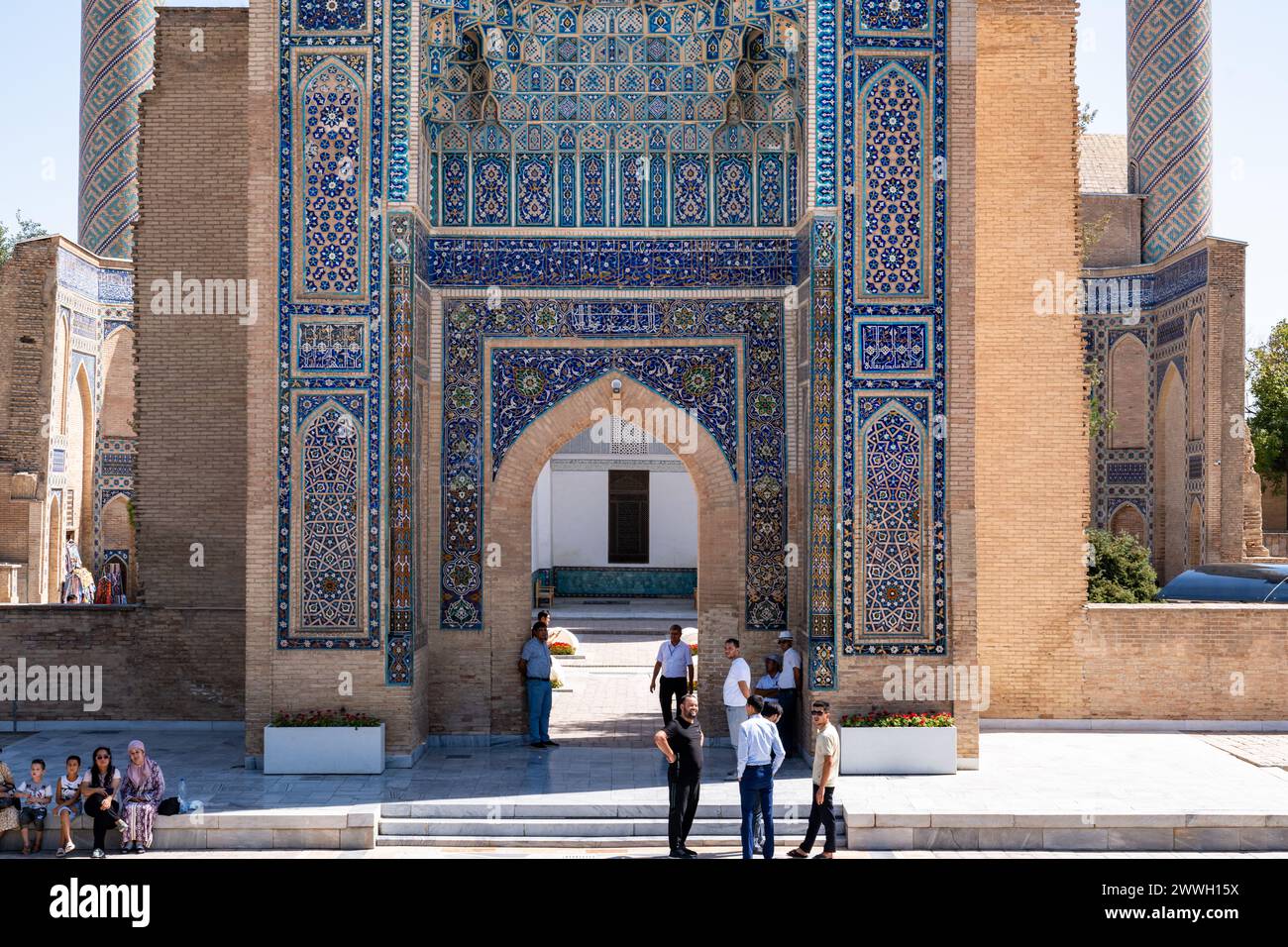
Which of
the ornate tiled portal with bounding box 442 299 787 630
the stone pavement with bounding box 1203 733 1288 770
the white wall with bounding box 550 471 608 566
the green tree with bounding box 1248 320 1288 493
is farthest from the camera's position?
the green tree with bounding box 1248 320 1288 493

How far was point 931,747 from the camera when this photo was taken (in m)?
8.28

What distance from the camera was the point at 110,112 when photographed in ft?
62.7

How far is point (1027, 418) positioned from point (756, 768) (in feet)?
15.3

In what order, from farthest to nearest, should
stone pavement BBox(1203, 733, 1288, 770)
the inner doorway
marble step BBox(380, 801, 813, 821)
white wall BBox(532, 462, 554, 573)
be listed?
the inner doorway, white wall BBox(532, 462, 554, 573), stone pavement BBox(1203, 733, 1288, 770), marble step BBox(380, 801, 813, 821)

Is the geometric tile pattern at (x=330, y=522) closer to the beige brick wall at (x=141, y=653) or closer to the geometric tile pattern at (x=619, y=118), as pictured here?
the beige brick wall at (x=141, y=653)

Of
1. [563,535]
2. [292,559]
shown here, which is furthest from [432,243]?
[563,535]

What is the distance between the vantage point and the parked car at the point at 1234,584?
1220 cm

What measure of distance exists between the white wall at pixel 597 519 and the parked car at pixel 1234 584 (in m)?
10.5

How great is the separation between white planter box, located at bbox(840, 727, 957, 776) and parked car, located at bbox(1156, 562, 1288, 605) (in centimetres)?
554

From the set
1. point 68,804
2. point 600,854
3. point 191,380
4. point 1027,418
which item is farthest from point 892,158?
point 68,804

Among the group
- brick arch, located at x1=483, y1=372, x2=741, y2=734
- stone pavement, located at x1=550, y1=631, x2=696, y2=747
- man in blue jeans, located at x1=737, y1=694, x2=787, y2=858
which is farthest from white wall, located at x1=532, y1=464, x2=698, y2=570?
man in blue jeans, located at x1=737, y1=694, x2=787, y2=858

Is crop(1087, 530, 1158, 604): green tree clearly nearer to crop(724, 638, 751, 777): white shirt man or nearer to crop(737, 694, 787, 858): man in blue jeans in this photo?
crop(724, 638, 751, 777): white shirt man

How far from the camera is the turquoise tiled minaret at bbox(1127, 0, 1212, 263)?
18859 mm

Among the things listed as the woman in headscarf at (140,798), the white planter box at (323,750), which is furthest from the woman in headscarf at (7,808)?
the white planter box at (323,750)
